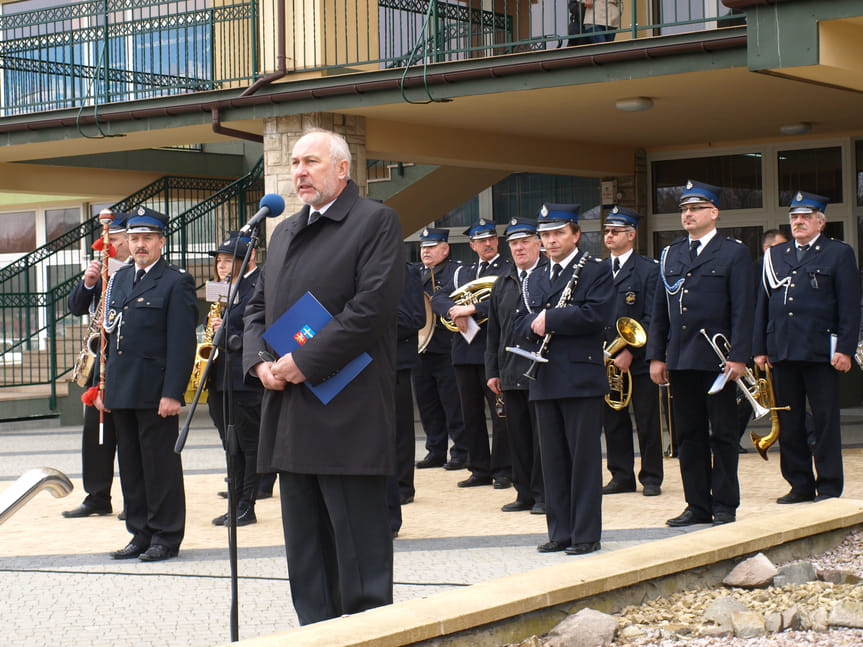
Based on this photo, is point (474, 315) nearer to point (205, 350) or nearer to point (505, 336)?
point (505, 336)

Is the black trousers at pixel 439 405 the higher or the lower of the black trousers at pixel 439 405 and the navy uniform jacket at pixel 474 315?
the lower

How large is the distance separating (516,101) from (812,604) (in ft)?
26.3

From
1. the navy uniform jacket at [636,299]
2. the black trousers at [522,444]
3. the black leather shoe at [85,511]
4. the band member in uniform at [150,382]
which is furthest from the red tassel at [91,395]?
the navy uniform jacket at [636,299]

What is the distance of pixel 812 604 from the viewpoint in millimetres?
4828

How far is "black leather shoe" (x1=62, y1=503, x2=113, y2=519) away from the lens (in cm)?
816

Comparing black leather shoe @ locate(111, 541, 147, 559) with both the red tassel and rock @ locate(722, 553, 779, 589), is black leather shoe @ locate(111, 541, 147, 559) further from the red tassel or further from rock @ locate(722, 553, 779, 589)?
rock @ locate(722, 553, 779, 589)

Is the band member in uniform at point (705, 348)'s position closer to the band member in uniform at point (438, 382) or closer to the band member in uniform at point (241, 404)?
the band member in uniform at point (241, 404)

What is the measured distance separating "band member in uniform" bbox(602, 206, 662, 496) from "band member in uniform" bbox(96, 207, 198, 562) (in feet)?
11.1

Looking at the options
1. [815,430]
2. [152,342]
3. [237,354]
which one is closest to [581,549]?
Result: [815,430]

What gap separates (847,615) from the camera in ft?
15.0

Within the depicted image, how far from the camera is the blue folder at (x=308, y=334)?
165 inches

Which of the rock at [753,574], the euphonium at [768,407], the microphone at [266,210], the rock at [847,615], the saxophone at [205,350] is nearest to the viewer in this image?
the microphone at [266,210]

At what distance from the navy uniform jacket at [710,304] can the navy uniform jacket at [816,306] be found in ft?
2.79

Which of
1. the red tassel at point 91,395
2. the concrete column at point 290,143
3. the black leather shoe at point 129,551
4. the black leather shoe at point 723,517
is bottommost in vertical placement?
the black leather shoe at point 129,551
